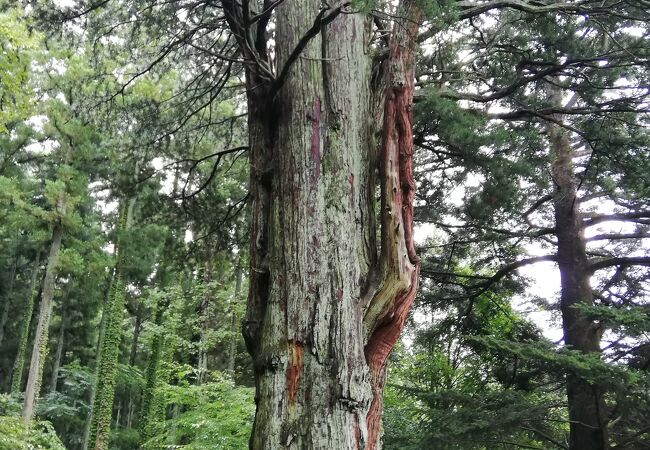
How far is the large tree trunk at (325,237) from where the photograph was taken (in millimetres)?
2344

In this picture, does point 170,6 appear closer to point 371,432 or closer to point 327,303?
point 327,303

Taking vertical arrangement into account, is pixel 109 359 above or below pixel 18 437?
above

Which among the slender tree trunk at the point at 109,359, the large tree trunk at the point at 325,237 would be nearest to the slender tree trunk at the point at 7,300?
the slender tree trunk at the point at 109,359

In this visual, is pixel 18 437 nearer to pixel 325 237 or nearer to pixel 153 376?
pixel 153 376

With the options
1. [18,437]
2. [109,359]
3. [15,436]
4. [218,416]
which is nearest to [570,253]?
[218,416]

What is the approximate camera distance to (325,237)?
2.63 meters

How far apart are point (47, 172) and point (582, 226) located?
16535 millimetres

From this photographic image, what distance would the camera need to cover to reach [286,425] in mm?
2289

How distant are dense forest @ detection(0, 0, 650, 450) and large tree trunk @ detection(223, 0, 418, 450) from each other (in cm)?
1

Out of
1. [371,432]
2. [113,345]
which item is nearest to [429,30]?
[371,432]

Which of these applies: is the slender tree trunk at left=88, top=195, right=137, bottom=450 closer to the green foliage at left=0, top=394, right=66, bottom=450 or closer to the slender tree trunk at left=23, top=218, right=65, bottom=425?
the slender tree trunk at left=23, top=218, right=65, bottom=425

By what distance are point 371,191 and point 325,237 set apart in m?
0.58

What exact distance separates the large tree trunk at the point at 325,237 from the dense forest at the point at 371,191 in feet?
0.04

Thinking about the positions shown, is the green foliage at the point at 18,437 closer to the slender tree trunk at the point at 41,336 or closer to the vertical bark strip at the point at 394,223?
the slender tree trunk at the point at 41,336
